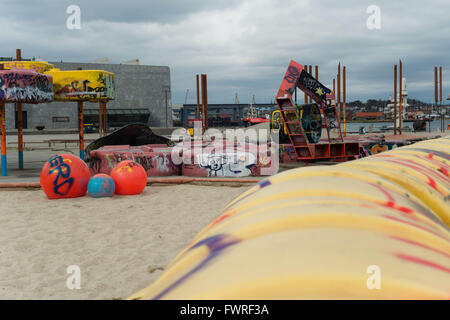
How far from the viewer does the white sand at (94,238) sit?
13.0ft

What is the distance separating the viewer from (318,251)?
0.94m

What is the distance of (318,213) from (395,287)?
300 millimetres

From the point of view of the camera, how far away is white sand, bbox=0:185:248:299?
3.96 metres

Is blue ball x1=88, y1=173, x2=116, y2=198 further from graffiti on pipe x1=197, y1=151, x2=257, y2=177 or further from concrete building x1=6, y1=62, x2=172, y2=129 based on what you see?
concrete building x1=6, y1=62, x2=172, y2=129

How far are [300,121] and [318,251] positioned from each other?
1326cm

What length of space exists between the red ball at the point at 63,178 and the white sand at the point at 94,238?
0.25 m

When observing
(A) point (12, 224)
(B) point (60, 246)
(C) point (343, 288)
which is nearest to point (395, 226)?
(C) point (343, 288)

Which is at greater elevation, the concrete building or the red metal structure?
the concrete building

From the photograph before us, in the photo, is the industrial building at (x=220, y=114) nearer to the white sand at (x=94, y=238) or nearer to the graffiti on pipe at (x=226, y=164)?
the graffiti on pipe at (x=226, y=164)

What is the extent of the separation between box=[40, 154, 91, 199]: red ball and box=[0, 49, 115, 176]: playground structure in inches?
97.8

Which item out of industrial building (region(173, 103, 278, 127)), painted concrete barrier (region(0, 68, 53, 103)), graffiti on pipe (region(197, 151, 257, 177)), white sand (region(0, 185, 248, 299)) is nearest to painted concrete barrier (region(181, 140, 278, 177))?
graffiti on pipe (region(197, 151, 257, 177))

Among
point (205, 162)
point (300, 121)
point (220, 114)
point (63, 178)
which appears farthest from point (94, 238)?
point (220, 114)

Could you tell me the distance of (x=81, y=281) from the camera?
4.02 meters

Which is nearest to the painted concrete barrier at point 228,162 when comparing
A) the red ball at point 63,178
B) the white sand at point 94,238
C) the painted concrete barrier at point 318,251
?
the white sand at point 94,238
